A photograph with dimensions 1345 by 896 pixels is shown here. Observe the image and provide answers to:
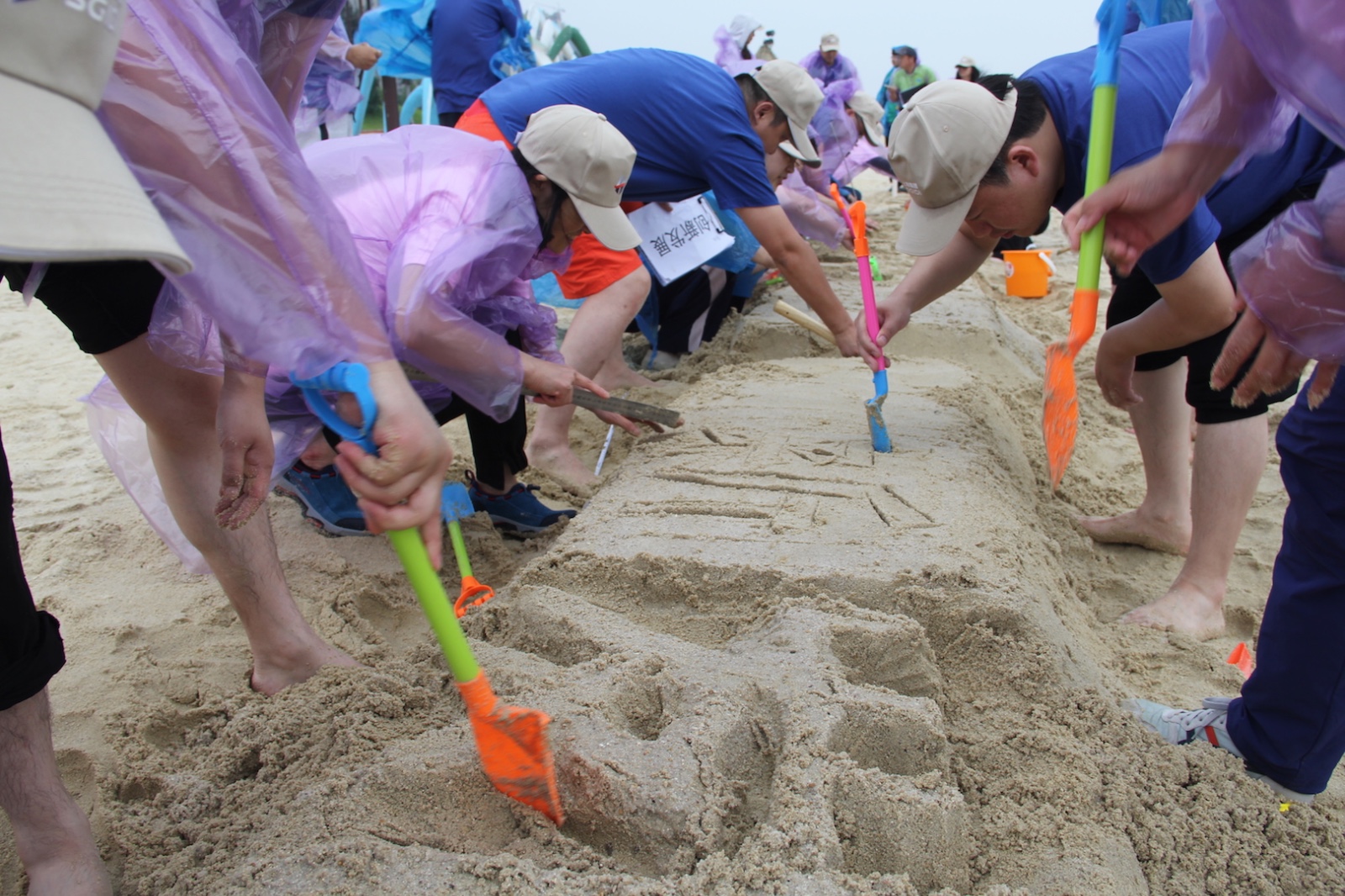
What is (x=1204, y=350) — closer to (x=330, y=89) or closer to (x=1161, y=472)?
(x=1161, y=472)

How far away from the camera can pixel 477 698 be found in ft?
3.57

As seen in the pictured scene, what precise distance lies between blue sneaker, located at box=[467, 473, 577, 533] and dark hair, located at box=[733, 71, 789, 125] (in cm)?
156

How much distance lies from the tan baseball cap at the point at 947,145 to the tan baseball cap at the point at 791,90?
113 centimetres

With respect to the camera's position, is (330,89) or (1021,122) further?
(330,89)

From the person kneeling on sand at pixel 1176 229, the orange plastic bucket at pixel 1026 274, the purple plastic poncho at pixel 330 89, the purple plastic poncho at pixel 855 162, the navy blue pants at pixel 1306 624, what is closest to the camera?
the navy blue pants at pixel 1306 624

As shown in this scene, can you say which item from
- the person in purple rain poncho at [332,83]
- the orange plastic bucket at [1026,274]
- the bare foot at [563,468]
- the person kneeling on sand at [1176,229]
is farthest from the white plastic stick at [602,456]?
the orange plastic bucket at [1026,274]

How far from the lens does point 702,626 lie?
5.21 ft

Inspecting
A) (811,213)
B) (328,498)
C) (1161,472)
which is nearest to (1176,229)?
(1161,472)

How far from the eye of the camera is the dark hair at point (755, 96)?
3.06 m

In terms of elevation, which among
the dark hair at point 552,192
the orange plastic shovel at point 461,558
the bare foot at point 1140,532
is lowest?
the bare foot at point 1140,532

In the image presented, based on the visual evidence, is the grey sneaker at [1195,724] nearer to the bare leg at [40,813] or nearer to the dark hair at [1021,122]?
the dark hair at [1021,122]

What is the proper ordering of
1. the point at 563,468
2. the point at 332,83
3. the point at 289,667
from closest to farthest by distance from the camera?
the point at 289,667
the point at 563,468
the point at 332,83

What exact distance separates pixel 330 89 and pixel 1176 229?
11.4ft

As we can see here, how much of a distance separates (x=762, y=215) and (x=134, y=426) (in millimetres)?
1769
